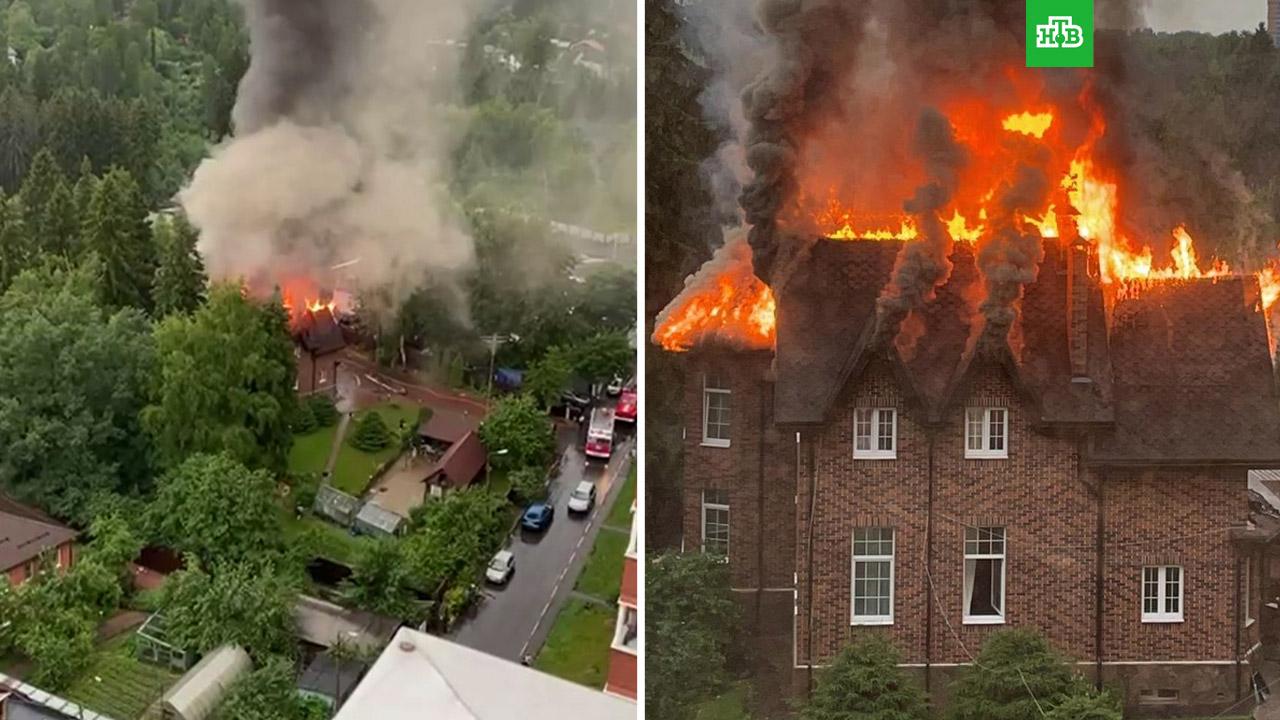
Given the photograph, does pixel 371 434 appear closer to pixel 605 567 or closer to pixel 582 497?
pixel 582 497

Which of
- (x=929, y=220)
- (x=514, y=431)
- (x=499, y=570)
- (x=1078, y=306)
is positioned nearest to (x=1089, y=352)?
(x=1078, y=306)

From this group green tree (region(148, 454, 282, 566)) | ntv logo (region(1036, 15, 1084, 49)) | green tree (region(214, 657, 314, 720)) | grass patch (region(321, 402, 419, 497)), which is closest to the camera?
ntv logo (region(1036, 15, 1084, 49))

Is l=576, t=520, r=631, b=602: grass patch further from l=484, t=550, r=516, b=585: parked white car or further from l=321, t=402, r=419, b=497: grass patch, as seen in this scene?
l=321, t=402, r=419, b=497: grass patch

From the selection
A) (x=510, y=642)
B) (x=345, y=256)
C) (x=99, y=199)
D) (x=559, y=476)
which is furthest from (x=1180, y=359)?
(x=99, y=199)

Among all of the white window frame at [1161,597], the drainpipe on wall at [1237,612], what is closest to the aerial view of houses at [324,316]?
the white window frame at [1161,597]

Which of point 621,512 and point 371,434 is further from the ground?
point 371,434

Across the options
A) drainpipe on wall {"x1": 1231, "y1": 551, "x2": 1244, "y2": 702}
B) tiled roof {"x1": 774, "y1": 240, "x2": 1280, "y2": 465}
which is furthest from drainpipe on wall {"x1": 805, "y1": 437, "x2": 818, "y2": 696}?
drainpipe on wall {"x1": 1231, "y1": 551, "x2": 1244, "y2": 702}
